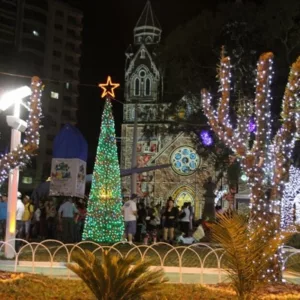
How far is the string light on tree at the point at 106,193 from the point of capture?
18688 millimetres

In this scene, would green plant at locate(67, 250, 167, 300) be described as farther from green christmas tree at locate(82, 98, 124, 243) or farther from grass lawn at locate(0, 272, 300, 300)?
green christmas tree at locate(82, 98, 124, 243)

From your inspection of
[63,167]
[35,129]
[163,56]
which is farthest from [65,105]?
[35,129]

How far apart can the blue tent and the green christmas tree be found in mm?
729

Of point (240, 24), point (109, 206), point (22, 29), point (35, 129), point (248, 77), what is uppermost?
point (22, 29)

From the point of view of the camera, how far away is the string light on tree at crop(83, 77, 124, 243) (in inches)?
736

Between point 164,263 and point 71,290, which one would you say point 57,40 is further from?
point 71,290

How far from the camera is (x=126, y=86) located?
216ft

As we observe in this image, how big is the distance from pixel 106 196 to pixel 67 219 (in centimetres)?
153

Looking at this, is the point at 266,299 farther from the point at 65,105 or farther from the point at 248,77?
the point at 65,105

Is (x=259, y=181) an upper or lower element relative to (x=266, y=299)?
upper

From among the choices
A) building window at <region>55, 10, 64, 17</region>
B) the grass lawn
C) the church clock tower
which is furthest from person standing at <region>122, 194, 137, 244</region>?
building window at <region>55, 10, 64, 17</region>

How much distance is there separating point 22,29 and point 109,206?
56.7 meters

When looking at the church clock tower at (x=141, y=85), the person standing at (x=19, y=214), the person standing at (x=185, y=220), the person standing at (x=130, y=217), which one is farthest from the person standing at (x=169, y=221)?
the church clock tower at (x=141, y=85)

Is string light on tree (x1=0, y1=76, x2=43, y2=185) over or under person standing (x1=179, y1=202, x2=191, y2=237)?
over
